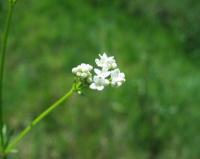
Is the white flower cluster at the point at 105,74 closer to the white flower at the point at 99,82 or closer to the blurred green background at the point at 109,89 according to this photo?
the white flower at the point at 99,82

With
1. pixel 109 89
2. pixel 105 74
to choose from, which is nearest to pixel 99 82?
pixel 105 74

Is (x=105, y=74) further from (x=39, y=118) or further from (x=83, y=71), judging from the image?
(x=39, y=118)

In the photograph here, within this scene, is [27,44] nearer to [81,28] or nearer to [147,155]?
[81,28]

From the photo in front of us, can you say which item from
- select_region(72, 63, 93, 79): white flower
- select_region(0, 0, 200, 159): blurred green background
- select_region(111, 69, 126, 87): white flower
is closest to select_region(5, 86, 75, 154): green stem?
select_region(72, 63, 93, 79): white flower

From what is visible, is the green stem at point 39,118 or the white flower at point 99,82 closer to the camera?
the white flower at point 99,82

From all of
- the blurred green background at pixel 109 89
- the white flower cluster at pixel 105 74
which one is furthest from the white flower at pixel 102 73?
the blurred green background at pixel 109 89

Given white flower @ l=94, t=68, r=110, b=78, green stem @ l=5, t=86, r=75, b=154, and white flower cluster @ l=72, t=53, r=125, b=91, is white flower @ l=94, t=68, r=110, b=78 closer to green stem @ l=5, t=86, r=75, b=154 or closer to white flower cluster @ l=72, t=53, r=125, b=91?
white flower cluster @ l=72, t=53, r=125, b=91
